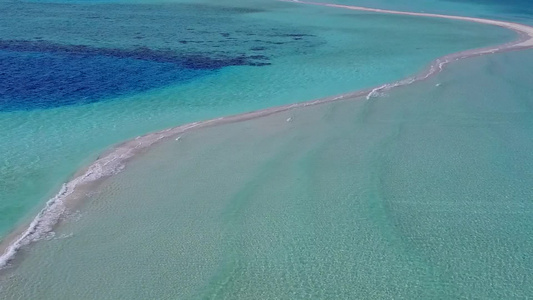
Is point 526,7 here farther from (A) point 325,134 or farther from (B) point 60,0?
(A) point 325,134

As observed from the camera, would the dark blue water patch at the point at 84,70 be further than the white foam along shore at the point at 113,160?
Yes

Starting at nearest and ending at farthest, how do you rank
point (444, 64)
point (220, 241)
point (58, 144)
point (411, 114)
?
1. point (220, 241)
2. point (58, 144)
3. point (411, 114)
4. point (444, 64)

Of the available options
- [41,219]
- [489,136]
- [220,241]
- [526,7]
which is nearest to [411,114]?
[489,136]

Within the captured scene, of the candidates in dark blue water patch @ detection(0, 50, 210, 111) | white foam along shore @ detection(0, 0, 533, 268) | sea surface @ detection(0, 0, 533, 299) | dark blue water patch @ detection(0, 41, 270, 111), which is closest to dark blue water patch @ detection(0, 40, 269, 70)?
dark blue water patch @ detection(0, 41, 270, 111)

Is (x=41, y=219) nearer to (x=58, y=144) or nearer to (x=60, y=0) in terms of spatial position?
(x=58, y=144)

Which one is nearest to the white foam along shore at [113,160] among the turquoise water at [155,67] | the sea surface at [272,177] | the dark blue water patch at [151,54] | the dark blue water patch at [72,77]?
the sea surface at [272,177]

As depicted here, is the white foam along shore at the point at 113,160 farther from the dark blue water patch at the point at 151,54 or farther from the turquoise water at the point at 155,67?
the dark blue water patch at the point at 151,54

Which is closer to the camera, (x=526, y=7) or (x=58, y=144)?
(x=58, y=144)

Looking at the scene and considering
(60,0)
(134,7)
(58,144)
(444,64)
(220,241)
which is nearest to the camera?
(220,241)
